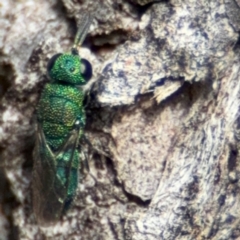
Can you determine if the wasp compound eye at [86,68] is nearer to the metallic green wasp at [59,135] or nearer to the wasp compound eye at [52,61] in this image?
the metallic green wasp at [59,135]

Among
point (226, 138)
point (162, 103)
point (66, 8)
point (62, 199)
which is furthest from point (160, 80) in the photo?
point (62, 199)

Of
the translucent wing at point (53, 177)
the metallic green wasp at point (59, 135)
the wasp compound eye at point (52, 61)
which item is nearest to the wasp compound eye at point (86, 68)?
the metallic green wasp at point (59, 135)

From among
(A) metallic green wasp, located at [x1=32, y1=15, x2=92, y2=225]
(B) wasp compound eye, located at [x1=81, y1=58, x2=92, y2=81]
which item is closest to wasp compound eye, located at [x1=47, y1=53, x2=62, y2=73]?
(A) metallic green wasp, located at [x1=32, y1=15, x2=92, y2=225]

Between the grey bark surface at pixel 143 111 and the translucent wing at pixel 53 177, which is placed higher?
the grey bark surface at pixel 143 111

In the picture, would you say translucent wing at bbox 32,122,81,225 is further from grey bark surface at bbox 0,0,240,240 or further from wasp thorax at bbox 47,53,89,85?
wasp thorax at bbox 47,53,89,85

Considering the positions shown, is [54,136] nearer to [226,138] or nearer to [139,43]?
[139,43]

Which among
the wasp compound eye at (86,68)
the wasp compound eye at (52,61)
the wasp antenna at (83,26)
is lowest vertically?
the wasp compound eye at (52,61)

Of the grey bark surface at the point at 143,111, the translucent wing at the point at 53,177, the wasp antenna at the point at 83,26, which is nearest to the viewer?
the grey bark surface at the point at 143,111
